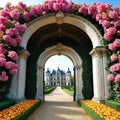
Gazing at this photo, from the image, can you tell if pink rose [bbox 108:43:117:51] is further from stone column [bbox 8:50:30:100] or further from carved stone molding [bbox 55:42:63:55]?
carved stone molding [bbox 55:42:63:55]

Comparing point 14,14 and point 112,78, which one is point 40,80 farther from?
point 112,78

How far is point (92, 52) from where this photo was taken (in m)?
13.4

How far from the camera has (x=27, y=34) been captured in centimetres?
1388

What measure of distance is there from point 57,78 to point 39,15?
10602cm

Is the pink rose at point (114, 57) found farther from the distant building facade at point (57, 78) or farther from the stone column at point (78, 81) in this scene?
the distant building facade at point (57, 78)

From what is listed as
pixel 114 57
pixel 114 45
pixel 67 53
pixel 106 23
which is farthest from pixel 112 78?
pixel 67 53

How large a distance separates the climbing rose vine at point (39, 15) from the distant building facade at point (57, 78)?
335ft

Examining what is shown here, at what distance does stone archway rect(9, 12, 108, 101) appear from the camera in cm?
1259

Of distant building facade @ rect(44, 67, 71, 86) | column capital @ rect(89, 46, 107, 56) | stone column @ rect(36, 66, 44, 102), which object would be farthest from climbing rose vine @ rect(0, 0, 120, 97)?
distant building facade @ rect(44, 67, 71, 86)

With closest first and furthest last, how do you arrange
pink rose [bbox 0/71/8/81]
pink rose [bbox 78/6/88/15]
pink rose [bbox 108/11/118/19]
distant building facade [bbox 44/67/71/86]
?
1. pink rose [bbox 0/71/8/81]
2. pink rose [bbox 108/11/118/19]
3. pink rose [bbox 78/6/88/15]
4. distant building facade [bbox 44/67/71/86]

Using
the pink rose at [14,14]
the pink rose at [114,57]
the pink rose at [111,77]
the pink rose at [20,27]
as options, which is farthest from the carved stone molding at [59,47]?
the pink rose at [111,77]

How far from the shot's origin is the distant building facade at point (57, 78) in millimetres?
116188

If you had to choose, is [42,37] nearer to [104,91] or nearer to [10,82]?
[10,82]

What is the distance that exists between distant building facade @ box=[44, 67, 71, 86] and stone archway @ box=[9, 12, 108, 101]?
102 metres
